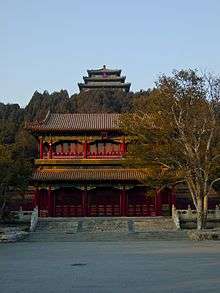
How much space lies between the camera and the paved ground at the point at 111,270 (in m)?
12.8

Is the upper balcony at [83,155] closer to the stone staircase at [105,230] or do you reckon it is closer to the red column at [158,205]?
the red column at [158,205]

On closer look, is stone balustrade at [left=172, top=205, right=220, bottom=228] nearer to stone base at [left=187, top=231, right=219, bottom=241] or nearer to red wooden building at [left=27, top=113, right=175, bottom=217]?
red wooden building at [left=27, top=113, right=175, bottom=217]

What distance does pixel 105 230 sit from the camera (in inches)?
1471

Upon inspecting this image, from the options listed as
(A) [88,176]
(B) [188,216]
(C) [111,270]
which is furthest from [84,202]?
(C) [111,270]

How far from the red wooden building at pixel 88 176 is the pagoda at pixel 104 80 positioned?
195ft

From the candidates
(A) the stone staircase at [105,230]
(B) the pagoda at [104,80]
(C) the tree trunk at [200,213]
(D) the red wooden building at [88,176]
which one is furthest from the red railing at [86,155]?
(B) the pagoda at [104,80]

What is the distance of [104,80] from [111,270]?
93.0m

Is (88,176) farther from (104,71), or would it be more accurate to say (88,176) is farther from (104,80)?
A: (104,80)

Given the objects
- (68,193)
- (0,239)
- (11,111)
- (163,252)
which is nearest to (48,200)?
(68,193)

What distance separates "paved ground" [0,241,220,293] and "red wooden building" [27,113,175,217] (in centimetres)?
2127

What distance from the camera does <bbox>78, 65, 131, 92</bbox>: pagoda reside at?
10575cm

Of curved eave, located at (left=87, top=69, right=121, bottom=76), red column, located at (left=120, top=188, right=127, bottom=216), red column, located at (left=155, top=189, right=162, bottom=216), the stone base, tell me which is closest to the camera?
the stone base

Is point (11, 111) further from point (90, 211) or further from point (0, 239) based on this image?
point (0, 239)

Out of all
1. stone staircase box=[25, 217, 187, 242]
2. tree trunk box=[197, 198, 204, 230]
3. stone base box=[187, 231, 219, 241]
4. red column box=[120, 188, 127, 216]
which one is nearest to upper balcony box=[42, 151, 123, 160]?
red column box=[120, 188, 127, 216]
